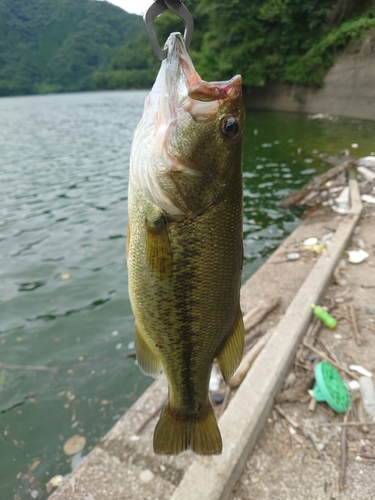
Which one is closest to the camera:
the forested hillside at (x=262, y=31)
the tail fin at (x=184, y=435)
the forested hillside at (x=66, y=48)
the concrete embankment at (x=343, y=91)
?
the tail fin at (x=184, y=435)

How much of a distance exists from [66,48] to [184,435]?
12538 centimetres

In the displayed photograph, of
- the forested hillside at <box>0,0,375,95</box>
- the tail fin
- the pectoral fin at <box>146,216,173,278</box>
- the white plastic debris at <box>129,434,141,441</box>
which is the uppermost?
the forested hillside at <box>0,0,375,95</box>

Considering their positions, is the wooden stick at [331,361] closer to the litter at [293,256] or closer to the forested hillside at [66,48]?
the litter at [293,256]

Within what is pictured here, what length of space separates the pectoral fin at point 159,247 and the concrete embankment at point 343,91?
24.6 meters

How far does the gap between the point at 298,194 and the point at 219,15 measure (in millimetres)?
26548

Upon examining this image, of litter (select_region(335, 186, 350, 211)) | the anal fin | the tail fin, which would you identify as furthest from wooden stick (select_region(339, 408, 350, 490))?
litter (select_region(335, 186, 350, 211))

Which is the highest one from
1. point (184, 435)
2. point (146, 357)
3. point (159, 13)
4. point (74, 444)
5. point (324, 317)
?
point (159, 13)

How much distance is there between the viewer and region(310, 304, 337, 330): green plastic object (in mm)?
4043

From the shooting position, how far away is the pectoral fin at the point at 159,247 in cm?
148

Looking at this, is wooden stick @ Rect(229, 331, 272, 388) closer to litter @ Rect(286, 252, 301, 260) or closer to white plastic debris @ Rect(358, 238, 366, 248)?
litter @ Rect(286, 252, 301, 260)

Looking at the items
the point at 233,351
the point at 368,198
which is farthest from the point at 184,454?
the point at 368,198

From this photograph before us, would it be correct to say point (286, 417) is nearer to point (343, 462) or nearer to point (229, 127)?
point (343, 462)

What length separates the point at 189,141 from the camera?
143cm

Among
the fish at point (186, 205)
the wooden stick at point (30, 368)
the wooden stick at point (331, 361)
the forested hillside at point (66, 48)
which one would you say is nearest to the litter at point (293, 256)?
the wooden stick at point (331, 361)
